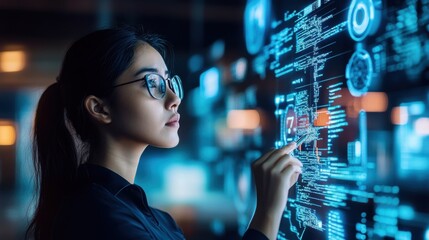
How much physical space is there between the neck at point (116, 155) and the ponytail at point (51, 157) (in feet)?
0.30

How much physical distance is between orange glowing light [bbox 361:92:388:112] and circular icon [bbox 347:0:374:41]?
0.13 metres

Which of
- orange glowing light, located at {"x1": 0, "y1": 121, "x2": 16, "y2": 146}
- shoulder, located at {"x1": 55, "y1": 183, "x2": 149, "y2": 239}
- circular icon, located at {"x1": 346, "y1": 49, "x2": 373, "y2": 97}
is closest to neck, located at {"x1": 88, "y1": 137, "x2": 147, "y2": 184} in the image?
shoulder, located at {"x1": 55, "y1": 183, "x2": 149, "y2": 239}

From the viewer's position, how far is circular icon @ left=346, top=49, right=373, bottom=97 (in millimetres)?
978

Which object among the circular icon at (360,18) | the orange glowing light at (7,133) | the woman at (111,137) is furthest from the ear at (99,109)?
the orange glowing light at (7,133)

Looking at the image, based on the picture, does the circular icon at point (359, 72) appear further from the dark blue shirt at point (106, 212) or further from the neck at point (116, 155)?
the neck at point (116, 155)

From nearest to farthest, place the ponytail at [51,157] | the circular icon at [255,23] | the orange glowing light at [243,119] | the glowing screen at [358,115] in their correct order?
the glowing screen at [358,115]
the ponytail at [51,157]
the circular icon at [255,23]
the orange glowing light at [243,119]

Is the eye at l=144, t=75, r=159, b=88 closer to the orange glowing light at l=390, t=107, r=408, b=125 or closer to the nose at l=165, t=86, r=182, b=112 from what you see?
the nose at l=165, t=86, r=182, b=112

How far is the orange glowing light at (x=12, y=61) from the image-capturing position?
3236 mm

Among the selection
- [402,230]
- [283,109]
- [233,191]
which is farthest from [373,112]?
[233,191]

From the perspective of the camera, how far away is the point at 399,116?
2.84 feet

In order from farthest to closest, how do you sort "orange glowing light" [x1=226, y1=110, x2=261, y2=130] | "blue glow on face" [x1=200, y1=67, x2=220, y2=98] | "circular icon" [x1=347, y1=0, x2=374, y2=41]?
"blue glow on face" [x1=200, y1=67, x2=220, y2=98] < "orange glowing light" [x1=226, y1=110, x2=261, y2=130] < "circular icon" [x1=347, y1=0, x2=374, y2=41]

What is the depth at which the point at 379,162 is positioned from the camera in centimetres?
92

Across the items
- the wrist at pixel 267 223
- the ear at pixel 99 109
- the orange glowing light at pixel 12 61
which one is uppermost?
the orange glowing light at pixel 12 61

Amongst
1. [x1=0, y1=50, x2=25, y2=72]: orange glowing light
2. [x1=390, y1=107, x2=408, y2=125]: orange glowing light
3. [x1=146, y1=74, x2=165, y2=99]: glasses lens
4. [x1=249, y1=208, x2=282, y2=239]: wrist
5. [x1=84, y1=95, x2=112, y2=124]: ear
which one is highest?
[x1=0, y1=50, x2=25, y2=72]: orange glowing light
